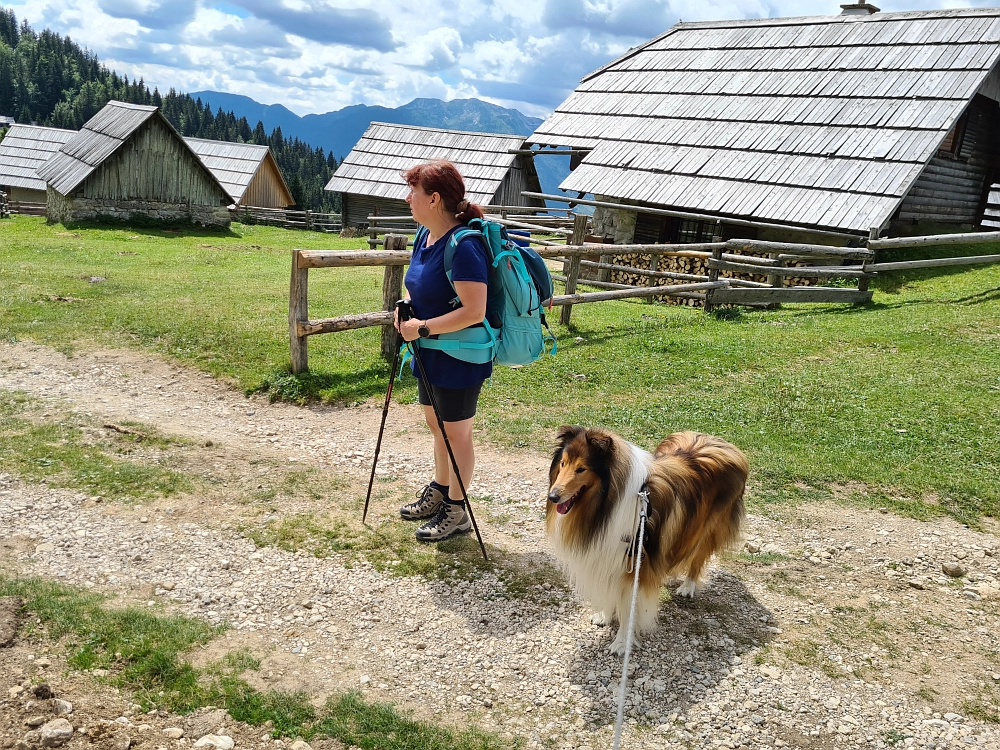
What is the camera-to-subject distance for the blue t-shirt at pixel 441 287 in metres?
3.83

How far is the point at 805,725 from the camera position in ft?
10.5

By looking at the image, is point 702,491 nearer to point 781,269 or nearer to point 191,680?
point 191,680

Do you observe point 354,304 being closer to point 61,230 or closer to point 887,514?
point 887,514

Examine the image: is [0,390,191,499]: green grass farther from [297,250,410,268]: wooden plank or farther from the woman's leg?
[297,250,410,268]: wooden plank

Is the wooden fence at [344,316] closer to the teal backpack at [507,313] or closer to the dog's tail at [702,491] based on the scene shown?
the teal backpack at [507,313]

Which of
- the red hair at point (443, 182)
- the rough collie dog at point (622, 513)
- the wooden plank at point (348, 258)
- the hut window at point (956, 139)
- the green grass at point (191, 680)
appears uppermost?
the hut window at point (956, 139)

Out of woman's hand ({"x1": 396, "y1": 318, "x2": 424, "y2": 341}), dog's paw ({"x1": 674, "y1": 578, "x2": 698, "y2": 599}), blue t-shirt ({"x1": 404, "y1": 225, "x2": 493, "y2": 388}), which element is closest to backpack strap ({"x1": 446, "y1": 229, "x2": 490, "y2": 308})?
blue t-shirt ({"x1": 404, "y1": 225, "x2": 493, "y2": 388})

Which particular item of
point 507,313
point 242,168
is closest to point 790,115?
point 507,313

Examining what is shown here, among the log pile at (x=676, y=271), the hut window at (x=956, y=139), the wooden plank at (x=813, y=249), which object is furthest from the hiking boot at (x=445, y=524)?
the hut window at (x=956, y=139)

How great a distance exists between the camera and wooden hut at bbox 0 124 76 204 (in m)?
36.9

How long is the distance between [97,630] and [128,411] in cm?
353

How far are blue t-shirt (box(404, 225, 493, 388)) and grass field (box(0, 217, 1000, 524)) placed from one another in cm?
217

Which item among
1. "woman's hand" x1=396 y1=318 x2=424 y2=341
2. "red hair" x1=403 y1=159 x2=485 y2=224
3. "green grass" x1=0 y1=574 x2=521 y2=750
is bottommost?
"green grass" x1=0 y1=574 x2=521 y2=750

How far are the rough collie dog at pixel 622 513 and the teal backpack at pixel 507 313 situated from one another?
2.70ft
